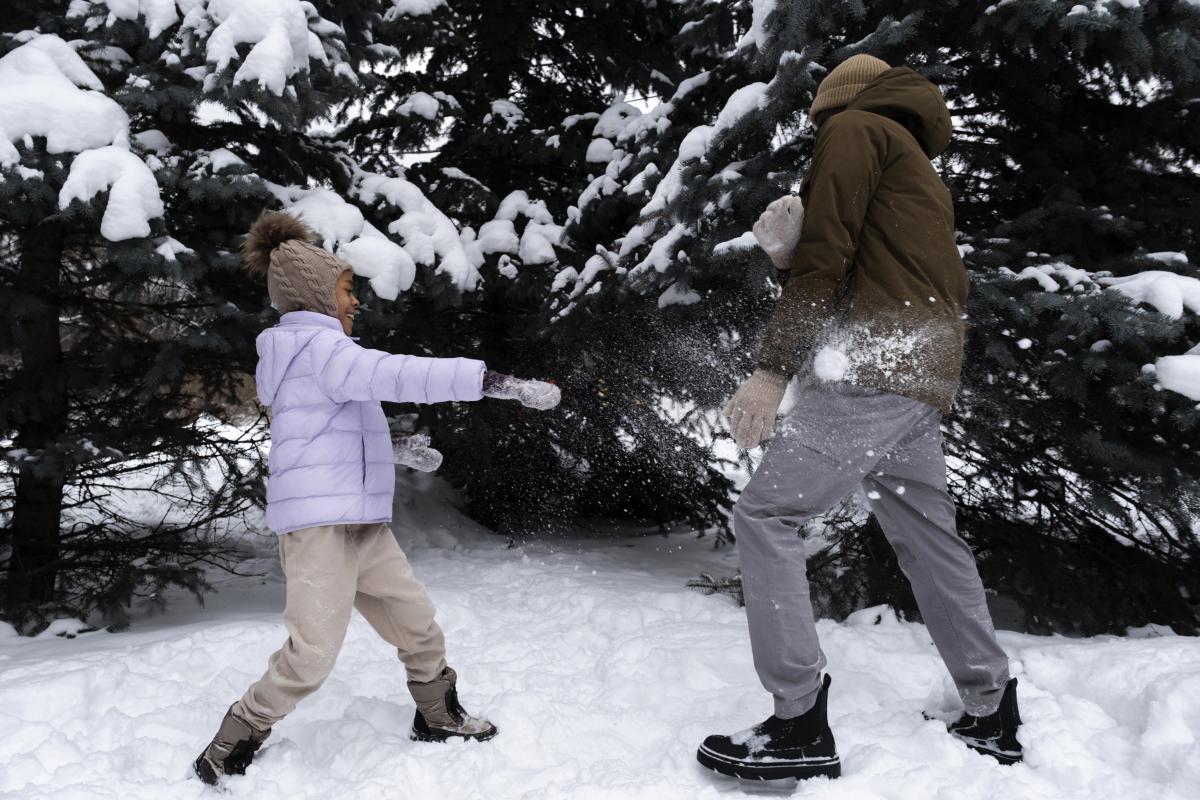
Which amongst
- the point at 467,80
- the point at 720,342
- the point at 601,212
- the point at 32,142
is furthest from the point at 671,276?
the point at 467,80

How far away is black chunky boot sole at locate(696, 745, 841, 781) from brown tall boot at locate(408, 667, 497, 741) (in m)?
0.85

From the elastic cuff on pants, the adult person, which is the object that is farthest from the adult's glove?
the elastic cuff on pants

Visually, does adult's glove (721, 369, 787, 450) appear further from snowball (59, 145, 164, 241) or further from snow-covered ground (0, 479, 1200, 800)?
snowball (59, 145, 164, 241)

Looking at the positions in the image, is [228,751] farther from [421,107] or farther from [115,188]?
[421,107]

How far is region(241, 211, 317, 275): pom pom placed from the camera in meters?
2.73

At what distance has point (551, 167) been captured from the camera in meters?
6.53

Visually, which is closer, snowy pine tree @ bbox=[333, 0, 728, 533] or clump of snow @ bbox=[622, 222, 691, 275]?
clump of snow @ bbox=[622, 222, 691, 275]

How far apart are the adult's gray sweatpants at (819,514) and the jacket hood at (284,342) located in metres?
1.48

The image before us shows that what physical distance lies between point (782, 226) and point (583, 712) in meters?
1.86

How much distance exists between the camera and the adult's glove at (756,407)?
2285mm

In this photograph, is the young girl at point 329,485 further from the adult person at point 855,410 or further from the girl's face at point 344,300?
the adult person at point 855,410

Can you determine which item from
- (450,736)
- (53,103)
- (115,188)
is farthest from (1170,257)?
(53,103)

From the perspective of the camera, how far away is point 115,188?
3.50 metres

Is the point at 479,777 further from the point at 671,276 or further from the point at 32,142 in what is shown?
the point at 32,142
